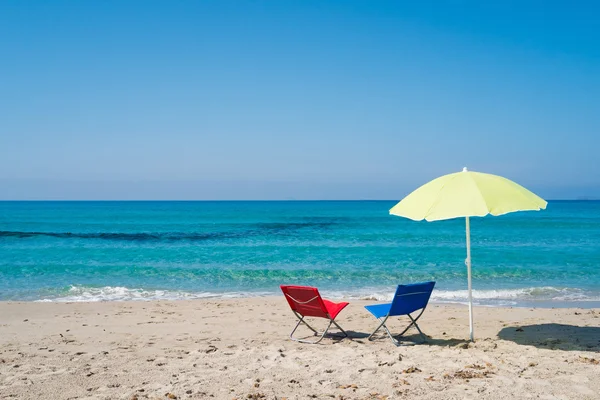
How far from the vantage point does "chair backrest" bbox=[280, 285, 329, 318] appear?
255 inches

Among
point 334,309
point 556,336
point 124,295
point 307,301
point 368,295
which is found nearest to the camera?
point 556,336

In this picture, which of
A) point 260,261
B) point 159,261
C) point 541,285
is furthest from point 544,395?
point 159,261

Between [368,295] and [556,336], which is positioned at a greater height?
[556,336]

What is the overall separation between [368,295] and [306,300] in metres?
5.25

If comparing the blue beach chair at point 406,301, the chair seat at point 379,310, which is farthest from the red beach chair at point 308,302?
the blue beach chair at point 406,301

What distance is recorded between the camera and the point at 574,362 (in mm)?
5094

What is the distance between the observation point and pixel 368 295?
455 inches

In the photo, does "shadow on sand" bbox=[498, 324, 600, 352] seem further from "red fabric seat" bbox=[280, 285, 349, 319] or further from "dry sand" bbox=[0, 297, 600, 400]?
"red fabric seat" bbox=[280, 285, 349, 319]

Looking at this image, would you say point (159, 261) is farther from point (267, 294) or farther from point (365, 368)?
point (365, 368)

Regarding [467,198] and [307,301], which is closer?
[467,198]

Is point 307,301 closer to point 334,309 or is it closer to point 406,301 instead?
point 334,309

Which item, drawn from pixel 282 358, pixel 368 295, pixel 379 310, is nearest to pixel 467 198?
Result: pixel 379 310

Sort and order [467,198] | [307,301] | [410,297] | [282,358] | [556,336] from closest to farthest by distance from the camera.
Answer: [467,198] < [282,358] < [410,297] < [556,336] < [307,301]

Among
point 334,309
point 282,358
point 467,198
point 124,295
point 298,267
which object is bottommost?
point 124,295
